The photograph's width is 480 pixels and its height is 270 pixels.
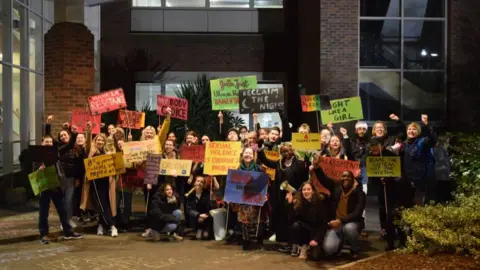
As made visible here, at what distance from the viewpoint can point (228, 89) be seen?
433 inches

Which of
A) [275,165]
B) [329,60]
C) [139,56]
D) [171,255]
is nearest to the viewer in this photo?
[171,255]

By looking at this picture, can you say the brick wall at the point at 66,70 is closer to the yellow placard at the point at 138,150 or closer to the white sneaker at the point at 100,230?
the yellow placard at the point at 138,150

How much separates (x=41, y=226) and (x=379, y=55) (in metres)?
10.9

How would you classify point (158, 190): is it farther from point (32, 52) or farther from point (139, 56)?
point (139, 56)

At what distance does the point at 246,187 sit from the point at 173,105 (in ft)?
9.95

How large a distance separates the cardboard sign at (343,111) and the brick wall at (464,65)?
22.4ft

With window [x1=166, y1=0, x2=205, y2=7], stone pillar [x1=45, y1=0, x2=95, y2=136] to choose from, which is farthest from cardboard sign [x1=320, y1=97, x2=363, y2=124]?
window [x1=166, y1=0, x2=205, y2=7]

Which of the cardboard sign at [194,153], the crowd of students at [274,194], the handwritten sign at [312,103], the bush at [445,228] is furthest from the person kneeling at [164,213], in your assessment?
the bush at [445,228]

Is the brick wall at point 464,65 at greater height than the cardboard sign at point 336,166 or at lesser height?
greater

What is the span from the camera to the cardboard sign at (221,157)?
30.8 feet

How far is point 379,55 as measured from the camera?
54.7 feet

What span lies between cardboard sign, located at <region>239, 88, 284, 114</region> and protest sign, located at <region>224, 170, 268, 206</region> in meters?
1.88

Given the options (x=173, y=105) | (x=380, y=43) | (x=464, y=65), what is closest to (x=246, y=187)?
(x=173, y=105)

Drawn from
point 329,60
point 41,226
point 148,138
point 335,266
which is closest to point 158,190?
point 148,138
